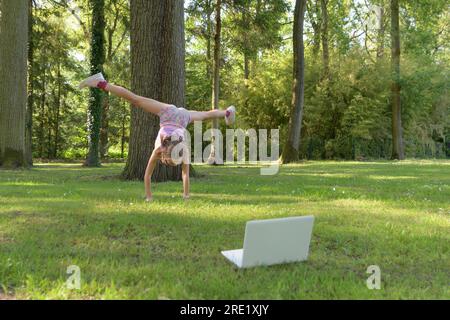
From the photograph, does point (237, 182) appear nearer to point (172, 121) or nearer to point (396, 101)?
point (172, 121)

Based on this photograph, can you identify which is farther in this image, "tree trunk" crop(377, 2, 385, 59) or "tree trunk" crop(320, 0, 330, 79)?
"tree trunk" crop(377, 2, 385, 59)

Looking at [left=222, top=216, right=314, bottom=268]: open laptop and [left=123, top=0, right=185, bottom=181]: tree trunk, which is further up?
A: [left=123, top=0, right=185, bottom=181]: tree trunk

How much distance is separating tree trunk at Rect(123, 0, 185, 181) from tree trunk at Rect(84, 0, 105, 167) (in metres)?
9.30

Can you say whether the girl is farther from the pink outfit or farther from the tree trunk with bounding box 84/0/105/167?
the tree trunk with bounding box 84/0/105/167

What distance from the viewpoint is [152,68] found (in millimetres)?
8984

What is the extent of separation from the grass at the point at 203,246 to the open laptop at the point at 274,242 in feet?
0.31

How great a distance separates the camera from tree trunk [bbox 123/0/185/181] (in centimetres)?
891

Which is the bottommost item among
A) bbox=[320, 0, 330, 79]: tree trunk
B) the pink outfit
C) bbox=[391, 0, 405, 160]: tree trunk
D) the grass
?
the grass

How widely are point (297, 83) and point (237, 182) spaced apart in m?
10.6

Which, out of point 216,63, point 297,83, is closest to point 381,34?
point 297,83

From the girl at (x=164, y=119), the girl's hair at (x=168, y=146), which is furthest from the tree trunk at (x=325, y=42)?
the girl's hair at (x=168, y=146)

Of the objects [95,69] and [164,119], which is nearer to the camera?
A: [164,119]

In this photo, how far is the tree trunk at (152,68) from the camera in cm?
891

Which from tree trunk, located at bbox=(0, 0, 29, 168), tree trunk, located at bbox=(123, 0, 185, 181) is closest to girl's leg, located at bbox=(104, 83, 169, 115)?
tree trunk, located at bbox=(123, 0, 185, 181)
